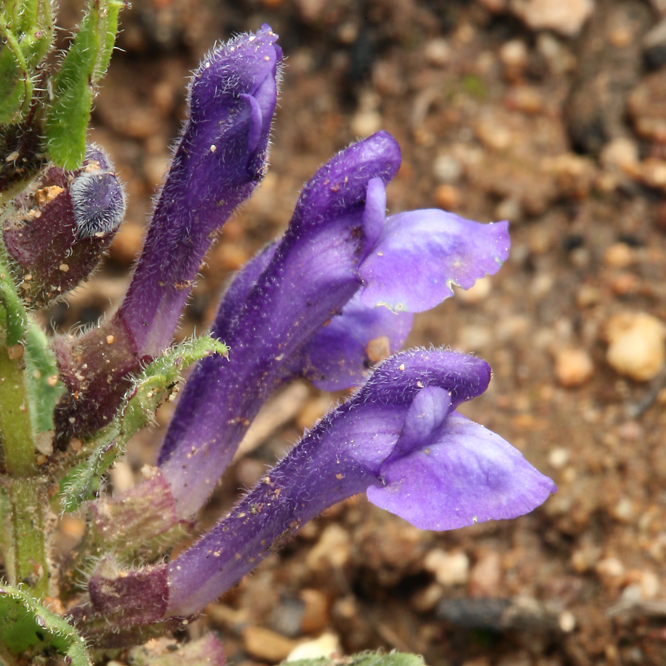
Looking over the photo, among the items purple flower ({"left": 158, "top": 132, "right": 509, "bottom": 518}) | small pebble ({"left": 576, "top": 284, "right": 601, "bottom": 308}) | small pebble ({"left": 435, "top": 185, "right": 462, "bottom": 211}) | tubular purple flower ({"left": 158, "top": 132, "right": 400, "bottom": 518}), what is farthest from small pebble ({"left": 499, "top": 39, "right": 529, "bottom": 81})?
tubular purple flower ({"left": 158, "top": 132, "right": 400, "bottom": 518})

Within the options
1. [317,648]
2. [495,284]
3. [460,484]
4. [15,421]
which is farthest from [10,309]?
[495,284]

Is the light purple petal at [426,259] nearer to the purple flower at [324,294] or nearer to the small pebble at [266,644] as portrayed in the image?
the purple flower at [324,294]

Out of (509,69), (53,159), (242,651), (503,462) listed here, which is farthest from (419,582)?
(509,69)

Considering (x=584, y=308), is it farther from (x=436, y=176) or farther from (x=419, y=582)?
(x=419, y=582)

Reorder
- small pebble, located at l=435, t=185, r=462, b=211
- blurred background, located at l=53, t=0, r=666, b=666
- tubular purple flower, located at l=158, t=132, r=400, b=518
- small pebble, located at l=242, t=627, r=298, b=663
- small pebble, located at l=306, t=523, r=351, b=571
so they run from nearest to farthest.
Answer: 1. tubular purple flower, located at l=158, t=132, r=400, b=518
2. blurred background, located at l=53, t=0, r=666, b=666
3. small pebble, located at l=242, t=627, r=298, b=663
4. small pebble, located at l=306, t=523, r=351, b=571
5. small pebble, located at l=435, t=185, r=462, b=211

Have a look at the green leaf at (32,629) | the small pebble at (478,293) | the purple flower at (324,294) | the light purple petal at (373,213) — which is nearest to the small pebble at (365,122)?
the small pebble at (478,293)

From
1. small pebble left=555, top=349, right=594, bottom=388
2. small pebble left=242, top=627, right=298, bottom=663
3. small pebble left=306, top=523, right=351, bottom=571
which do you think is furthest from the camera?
small pebble left=555, top=349, right=594, bottom=388

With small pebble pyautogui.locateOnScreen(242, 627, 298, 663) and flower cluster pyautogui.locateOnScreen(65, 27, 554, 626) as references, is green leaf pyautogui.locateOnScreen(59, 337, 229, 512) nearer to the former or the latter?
flower cluster pyautogui.locateOnScreen(65, 27, 554, 626)
